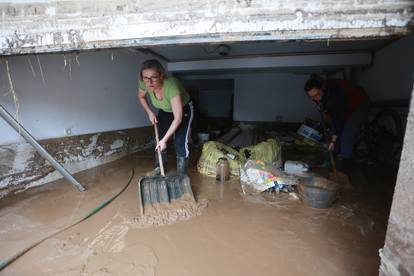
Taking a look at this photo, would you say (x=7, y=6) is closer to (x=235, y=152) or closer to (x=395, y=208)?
(x=395, y=208)

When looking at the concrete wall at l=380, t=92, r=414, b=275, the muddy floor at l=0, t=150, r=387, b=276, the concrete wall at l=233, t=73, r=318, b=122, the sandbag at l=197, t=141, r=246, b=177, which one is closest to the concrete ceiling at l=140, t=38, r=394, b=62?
the concrete wall at l=233, t=73, r=318, b=122

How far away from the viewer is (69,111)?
8.79 feet

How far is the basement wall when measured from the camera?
211 centimetres

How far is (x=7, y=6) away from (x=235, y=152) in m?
2.36

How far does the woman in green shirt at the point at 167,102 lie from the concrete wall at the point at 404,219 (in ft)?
4.70

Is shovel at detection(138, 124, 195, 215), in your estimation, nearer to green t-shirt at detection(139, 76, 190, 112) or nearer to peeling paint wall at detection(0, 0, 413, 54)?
green t-shirt at detection(139, 76, 190, 112)

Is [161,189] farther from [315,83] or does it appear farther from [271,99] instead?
[271,99]

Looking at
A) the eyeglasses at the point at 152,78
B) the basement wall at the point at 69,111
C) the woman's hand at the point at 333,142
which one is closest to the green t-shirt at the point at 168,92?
the eyeglasses at the point at 152,78

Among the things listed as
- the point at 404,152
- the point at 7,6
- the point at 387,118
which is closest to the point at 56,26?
the point at 7,6

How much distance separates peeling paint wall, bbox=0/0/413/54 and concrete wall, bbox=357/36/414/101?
265cm

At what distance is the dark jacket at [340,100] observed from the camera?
7.25 feet

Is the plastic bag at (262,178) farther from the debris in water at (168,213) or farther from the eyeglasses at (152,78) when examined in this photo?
the eyeglasses at (152,78)

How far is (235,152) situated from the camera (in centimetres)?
286

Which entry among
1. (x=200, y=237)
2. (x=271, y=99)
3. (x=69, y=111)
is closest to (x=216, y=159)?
(x=200, y=237)
